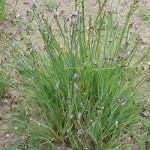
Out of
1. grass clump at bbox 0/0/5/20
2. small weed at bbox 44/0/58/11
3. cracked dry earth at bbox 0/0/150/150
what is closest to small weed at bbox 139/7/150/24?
cracked dry earth at bbox 0/0/150/150

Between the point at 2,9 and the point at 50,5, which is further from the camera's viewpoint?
the point at 50,5

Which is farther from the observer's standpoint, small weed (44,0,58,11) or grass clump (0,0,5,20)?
small weed (44,0,58,11)

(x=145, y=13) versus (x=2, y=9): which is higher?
(x=2, y=9)

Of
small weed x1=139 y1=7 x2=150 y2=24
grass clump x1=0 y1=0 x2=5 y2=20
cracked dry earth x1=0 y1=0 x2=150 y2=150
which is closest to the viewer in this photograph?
cracked dry earth x1=0 y1=0 x2=150 y2=150

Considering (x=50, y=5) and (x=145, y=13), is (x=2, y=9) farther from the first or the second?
(x=145, y=13)

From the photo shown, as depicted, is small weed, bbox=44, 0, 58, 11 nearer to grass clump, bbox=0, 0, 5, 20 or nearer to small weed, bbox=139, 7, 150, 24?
grass clump, bbox=0, 0, 5, 20

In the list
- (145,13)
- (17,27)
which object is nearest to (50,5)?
(17,27)

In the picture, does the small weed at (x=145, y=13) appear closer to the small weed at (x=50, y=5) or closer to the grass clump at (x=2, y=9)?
the small weed at (x=50, y=5)

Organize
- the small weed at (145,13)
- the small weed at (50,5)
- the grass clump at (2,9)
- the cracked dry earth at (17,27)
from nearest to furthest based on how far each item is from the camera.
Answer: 1. the cracked dry earth at (17,27)
2. the grass clump at (2,9)
3. the small weed at (145,13)
4. the small weed at (50,5)

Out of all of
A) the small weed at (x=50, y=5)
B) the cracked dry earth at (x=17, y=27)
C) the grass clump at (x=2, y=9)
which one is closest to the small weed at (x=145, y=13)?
the cracked dry earth at (x=17, y=27)

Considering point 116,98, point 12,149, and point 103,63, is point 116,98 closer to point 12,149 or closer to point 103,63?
point 103,63

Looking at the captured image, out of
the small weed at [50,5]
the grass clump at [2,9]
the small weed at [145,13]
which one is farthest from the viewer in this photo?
the small weed at [50,5]
